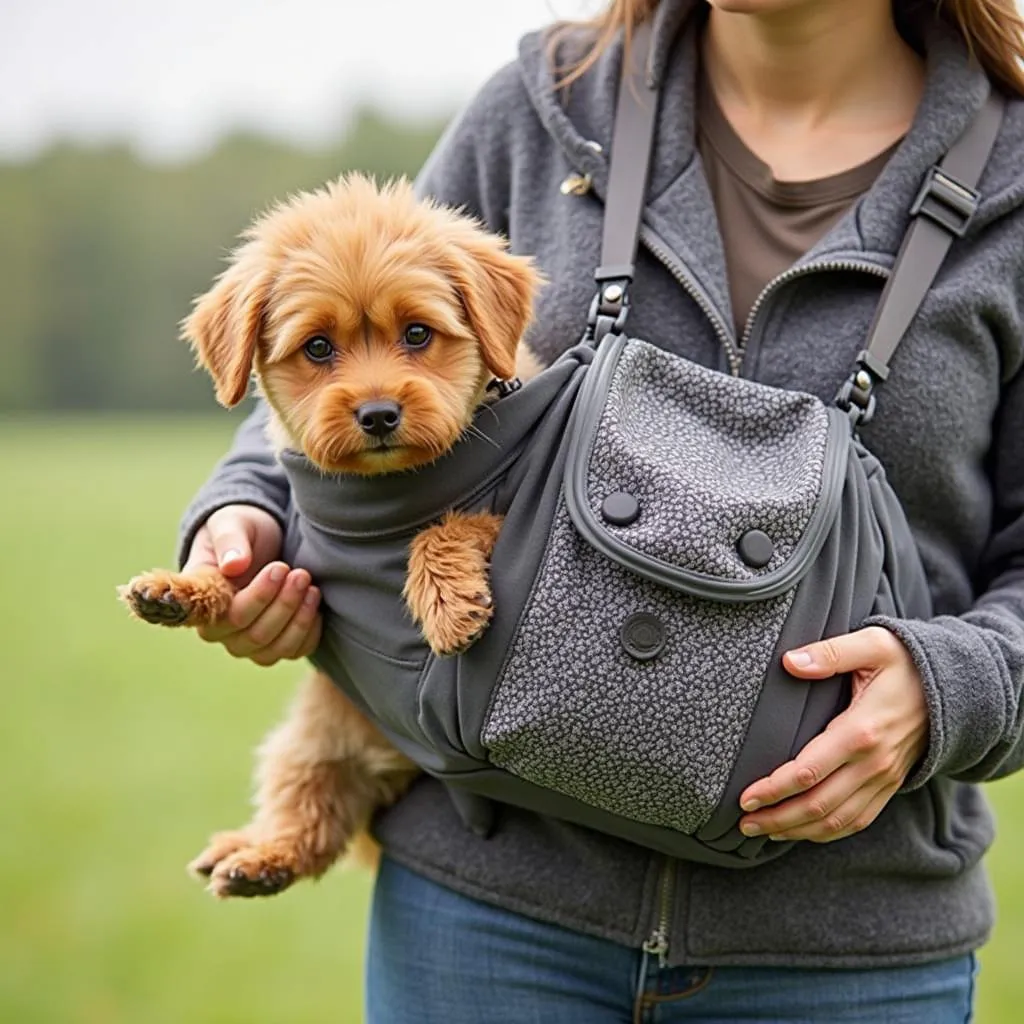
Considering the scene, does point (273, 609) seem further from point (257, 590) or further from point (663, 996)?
point (663, 996)

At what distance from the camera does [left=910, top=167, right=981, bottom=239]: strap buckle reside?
234 cm

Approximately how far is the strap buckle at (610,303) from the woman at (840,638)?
0.09 metres

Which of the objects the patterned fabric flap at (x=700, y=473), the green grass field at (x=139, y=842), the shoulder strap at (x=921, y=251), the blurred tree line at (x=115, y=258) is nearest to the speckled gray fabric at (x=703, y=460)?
the patterned fabric flap at (x=700, y=473)

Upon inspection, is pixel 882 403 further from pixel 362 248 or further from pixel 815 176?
pixel 362 248

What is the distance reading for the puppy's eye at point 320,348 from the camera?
8.10 feet

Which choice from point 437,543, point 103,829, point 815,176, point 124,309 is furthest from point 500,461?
point 124,309

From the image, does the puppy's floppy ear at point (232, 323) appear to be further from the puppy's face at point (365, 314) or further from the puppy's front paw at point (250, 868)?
the puppy's front paw at point (250, 868)

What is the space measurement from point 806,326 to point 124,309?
3539cm

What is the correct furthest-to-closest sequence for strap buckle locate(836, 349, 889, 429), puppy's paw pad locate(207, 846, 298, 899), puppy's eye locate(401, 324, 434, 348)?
puppy's paw pad locate(207, 846, 298, 899)
puppy's eye locate(401, 324, 434, 348)
strap buckle locate(836, 349, 889, 429)

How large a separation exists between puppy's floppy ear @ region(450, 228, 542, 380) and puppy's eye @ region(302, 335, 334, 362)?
10.1 inches

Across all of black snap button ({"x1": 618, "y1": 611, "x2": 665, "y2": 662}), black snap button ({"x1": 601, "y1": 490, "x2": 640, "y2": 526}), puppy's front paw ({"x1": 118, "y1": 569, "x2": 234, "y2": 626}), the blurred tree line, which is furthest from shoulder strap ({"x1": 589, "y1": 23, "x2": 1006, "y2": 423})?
the blurred tree line

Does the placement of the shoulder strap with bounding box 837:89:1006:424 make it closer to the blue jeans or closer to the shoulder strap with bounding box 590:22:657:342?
the shoulder strap with bounding box 590:22:657:342

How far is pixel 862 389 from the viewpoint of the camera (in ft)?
7.43

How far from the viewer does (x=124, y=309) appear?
35.8 meters
